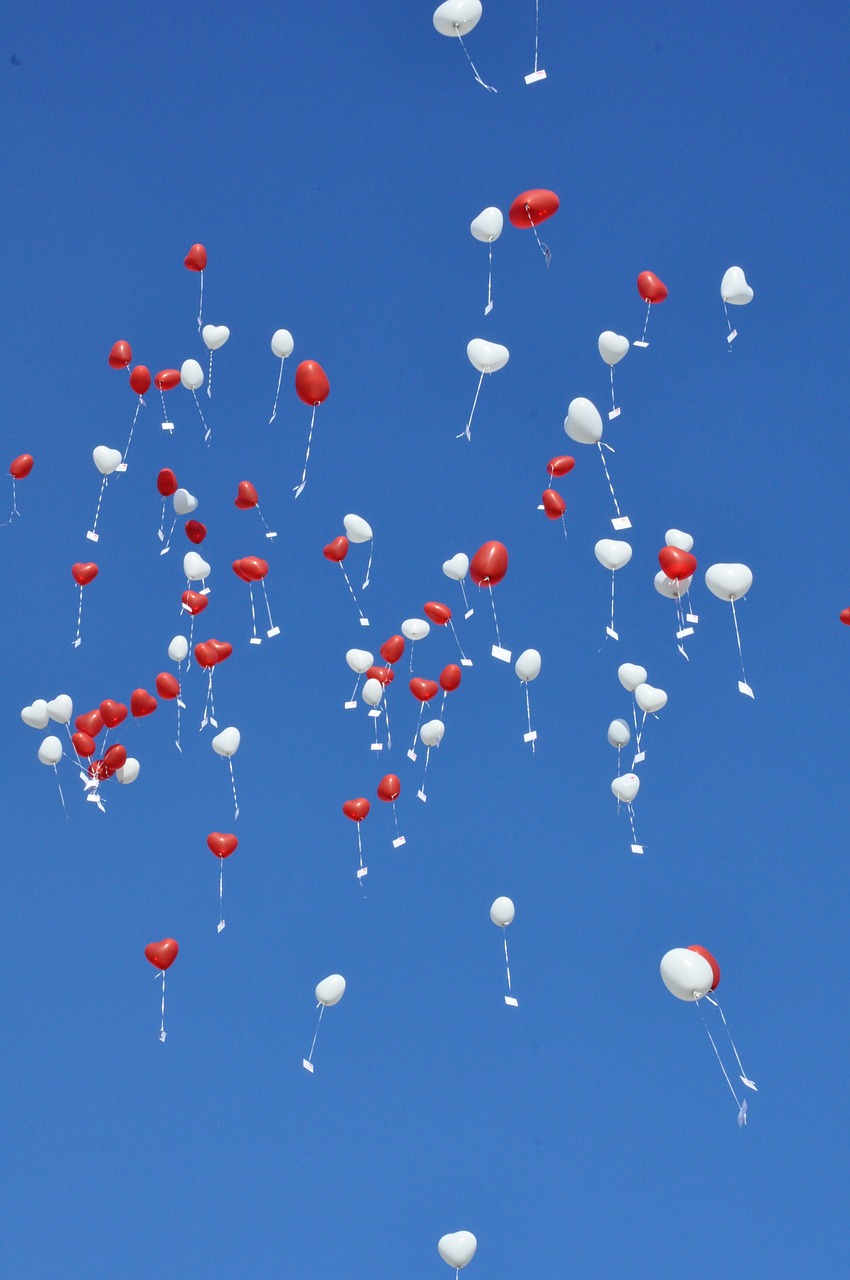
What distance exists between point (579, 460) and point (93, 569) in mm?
1567

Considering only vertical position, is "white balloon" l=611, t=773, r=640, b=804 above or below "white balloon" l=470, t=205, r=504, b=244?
below

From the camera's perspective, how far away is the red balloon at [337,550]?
357 centimetres

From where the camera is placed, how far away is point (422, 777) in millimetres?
3852

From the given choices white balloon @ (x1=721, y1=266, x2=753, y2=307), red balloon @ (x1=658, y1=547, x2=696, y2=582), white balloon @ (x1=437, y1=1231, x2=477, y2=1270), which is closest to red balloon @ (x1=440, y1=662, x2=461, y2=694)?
red balloon @ (x1=658, y1=547, x2=696, y2=582)

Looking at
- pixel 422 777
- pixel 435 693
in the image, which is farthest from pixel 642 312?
pixel 422 777

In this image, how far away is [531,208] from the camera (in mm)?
3057

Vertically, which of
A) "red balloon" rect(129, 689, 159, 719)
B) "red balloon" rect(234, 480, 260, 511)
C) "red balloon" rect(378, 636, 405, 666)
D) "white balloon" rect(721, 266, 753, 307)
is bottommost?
"red balloon" rect(129, 689, 159, 719)

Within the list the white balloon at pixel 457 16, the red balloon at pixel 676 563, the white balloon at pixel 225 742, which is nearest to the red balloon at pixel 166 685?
the white balloon at pixel 225 742

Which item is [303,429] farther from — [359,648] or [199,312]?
[359,648]

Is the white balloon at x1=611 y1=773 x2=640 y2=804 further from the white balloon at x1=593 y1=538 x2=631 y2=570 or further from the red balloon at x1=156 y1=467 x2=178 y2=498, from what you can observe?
the red balloon at x1=156 y1=467 x2=178 y2=498

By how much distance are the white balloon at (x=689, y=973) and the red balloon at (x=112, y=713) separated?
1718mm

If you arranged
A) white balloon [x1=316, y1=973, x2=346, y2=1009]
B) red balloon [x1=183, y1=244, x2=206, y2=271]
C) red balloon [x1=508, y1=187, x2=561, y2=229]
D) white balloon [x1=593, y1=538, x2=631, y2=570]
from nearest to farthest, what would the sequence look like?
red balloon [x1=508, y1=187, x2=561, y2=229] < white balloon [x1=593, y1=538, x2=631, y2=570] < white balloon [x1=316, y1=973, x2=346, y2=1009] < red balloon [x1=183, y1=244, x2=206, y2=271]

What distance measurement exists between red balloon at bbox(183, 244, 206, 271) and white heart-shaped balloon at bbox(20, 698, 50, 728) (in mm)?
1417

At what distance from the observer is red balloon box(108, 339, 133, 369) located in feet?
11.6
